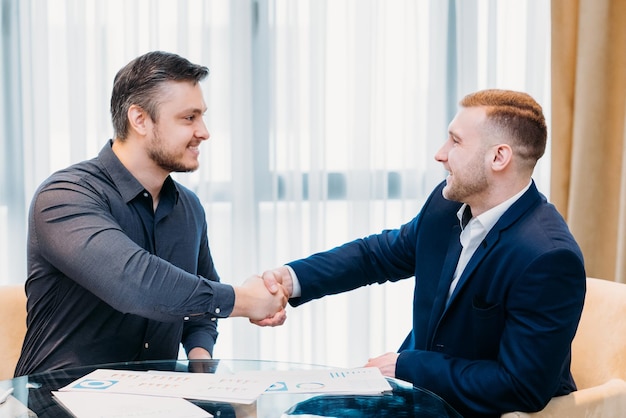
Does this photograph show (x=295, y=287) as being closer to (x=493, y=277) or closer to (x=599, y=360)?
(x=493, y=277)

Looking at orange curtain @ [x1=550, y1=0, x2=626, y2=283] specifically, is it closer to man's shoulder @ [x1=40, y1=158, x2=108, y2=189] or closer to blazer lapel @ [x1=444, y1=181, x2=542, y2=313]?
blazer lapel @ [x1=444, y1=181, x2=542, y2=313]

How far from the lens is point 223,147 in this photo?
368 centimetres

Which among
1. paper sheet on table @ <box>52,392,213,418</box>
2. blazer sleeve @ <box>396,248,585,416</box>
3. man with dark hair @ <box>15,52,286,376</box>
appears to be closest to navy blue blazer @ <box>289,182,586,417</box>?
blazer sleeve @ <box>396,248,585,416</box>

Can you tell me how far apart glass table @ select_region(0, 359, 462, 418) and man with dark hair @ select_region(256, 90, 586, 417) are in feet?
0.53

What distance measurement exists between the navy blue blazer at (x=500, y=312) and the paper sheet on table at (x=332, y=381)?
16 cm

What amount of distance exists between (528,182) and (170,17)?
198 cm

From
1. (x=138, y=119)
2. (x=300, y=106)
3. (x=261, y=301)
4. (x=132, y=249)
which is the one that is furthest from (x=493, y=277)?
(x=300, y=106)

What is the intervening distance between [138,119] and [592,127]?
7.12 ft

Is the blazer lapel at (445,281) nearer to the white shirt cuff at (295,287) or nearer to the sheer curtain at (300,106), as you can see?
the white shirt cuff at (295,287)

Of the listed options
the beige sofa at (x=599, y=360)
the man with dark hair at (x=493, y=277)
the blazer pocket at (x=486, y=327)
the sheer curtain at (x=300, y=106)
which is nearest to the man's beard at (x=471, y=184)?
the man with dark hair at (x=493, y=277)

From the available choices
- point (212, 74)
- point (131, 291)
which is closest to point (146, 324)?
point (131, 291)

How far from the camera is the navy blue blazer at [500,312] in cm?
203

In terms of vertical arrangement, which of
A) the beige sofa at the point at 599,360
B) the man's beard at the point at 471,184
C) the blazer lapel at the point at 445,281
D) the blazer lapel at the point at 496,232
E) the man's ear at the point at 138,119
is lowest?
the beige sofa at the point at 599,360

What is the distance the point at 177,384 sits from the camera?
199cm
